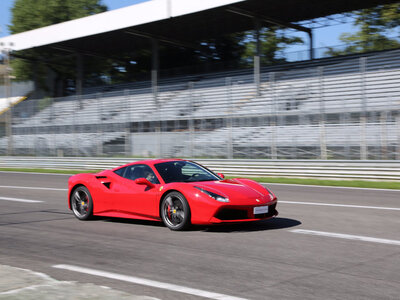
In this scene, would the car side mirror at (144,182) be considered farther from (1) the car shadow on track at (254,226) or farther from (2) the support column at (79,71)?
(2) the support column at (79,71)

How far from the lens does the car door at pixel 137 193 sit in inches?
320

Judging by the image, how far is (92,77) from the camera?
41406 mm

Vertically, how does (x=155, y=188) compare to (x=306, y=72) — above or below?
below

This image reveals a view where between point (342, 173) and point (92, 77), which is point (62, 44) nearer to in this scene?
point (92, 77)

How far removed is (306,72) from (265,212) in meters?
15.5

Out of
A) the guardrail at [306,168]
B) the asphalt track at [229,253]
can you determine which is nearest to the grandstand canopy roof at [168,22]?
the guardrail at [306,168]

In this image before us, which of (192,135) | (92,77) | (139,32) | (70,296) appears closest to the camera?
(70,296)

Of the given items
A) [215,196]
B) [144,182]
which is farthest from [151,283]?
[144,182]

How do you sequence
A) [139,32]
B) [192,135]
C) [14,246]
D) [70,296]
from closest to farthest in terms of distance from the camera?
[70,296] < [14,246] < [192,135] < [139,32]

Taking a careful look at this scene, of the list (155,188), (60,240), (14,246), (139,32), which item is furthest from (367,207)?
(139,32)

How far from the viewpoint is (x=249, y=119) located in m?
20.1

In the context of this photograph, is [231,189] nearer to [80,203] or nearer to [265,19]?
[80,203]

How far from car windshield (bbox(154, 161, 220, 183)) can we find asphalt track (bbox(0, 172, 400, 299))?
2.66 feet

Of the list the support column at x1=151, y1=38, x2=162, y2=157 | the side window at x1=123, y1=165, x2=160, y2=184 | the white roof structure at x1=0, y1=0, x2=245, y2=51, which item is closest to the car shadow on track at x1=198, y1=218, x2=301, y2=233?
the side window at x1=123, y1=165, x2=160, y2=184
